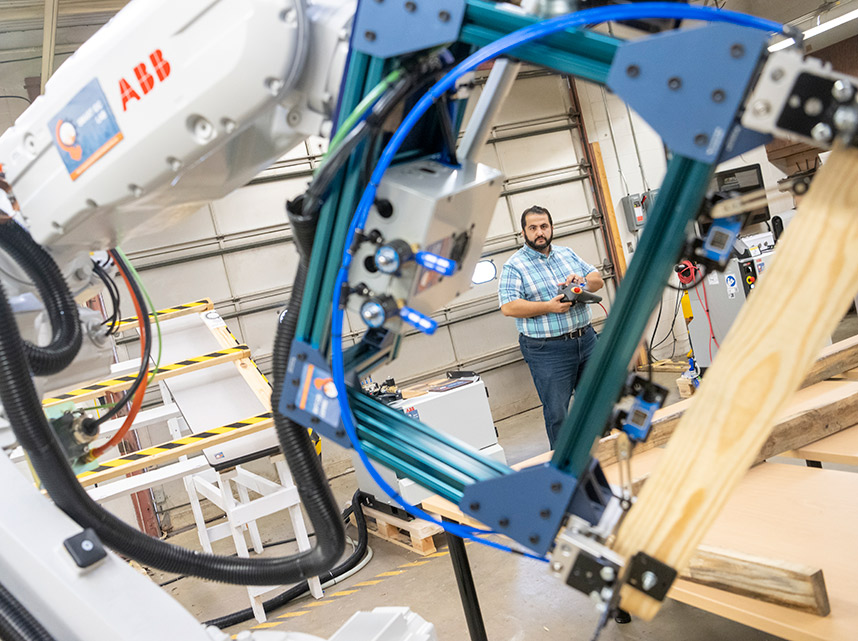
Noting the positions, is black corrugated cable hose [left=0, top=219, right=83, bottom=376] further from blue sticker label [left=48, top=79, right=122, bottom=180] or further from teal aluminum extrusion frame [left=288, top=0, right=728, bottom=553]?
teal aluminum extrusion frame [left=288, top=0, right=728, bottom=553]

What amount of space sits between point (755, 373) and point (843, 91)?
0.36 m

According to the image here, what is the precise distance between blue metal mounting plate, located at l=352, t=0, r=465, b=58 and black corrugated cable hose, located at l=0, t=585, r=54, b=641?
3.83 ft

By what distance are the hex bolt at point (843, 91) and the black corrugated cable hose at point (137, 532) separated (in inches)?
35.2

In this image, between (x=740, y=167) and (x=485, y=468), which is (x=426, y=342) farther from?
(x=485, y=468)

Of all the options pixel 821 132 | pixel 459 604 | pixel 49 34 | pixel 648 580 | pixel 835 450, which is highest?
pixel 49 34

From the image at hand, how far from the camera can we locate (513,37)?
3.24 ft

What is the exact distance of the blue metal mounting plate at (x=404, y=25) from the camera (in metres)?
1.05

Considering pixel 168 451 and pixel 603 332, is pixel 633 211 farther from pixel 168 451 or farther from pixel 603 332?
pixel 603 332

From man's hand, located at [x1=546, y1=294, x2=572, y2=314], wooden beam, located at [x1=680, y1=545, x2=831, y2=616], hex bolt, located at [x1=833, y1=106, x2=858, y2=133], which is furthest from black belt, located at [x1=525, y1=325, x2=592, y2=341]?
hex bolt, located at [x1=833, y1=106, x2=858, y2=133]

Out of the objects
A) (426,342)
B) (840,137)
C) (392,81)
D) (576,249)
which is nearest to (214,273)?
(426,342)

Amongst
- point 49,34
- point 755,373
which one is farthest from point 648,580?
point 49,34

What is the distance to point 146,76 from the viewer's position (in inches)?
45.8

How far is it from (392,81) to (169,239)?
20.2ft

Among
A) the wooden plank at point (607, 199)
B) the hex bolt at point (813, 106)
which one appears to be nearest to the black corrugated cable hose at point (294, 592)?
the hex bolt at point (813, 106)
